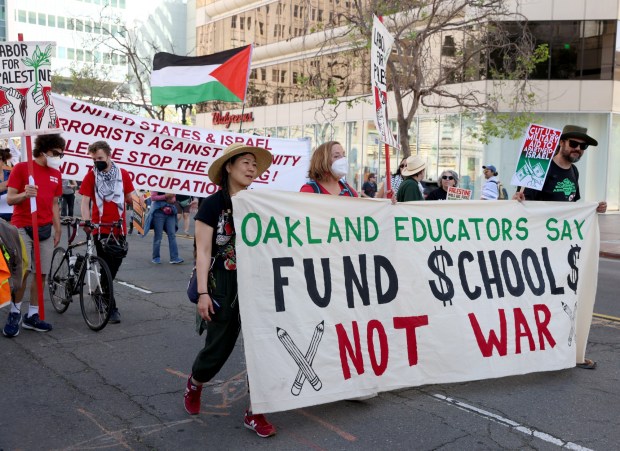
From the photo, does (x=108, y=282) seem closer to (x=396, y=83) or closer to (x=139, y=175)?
(x=139, y=175)

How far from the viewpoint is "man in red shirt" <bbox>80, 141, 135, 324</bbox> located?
6.86 m

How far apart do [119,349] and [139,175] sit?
279 cm

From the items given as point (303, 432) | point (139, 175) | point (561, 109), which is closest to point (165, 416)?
point (303, 432)

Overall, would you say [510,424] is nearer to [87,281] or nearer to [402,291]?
[402,291]

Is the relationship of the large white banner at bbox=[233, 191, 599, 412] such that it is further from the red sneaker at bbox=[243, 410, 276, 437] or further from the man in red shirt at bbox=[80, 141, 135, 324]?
the man in red shirt at bbox=[80, 141, 135, 324]

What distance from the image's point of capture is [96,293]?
21.8 feet

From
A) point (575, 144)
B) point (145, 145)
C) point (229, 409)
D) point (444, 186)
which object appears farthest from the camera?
point (444, 186)

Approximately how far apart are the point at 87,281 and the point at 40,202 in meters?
0.93

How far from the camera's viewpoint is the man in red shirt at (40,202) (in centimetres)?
636

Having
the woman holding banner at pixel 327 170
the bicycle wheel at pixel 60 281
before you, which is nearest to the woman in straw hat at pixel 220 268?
the woman holding banner at pixel 327 170

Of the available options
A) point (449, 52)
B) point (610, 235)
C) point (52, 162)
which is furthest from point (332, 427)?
point (449, 52)

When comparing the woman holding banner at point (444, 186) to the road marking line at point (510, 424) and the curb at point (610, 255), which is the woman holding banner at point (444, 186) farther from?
the curb at point (610, 255)

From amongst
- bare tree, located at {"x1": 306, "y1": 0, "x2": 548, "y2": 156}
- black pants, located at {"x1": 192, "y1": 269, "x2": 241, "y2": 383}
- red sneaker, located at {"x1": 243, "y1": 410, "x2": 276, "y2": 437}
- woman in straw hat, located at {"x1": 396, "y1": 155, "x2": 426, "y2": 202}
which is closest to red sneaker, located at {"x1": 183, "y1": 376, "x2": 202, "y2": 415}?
black pants, located at {"x1": 192, "y1": 269, "x2": 241, "y2": 383}

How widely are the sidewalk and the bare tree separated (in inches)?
160
